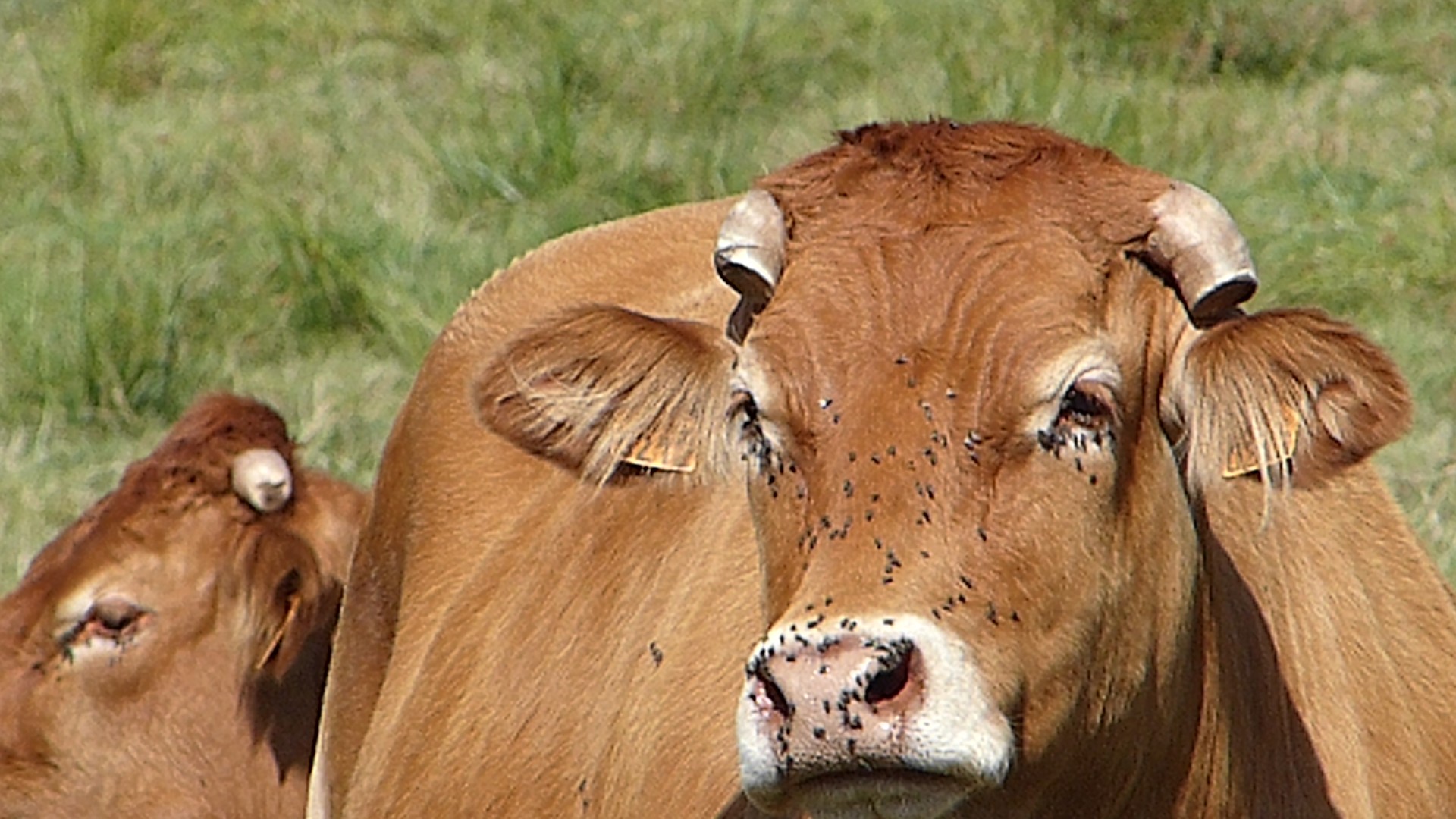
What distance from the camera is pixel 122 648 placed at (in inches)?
229

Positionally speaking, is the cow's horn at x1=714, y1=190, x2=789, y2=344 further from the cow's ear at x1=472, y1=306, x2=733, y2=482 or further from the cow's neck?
the cow's neck

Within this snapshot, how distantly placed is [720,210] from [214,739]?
163cm

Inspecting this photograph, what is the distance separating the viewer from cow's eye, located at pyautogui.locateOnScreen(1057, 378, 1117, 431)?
3100mm

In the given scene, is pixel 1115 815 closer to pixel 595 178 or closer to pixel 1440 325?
pixel 1440 325

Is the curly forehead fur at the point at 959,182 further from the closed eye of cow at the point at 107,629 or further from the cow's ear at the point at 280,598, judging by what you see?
the closed eye of cow at the point at 107,629

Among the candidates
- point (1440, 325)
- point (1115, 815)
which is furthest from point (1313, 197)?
point (1115, 815)

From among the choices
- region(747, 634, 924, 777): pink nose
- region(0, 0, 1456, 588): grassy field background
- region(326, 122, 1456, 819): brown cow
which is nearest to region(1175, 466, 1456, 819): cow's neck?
region(326, 122, 1456, 819): brown cow

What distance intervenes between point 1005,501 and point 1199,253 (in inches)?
17.1

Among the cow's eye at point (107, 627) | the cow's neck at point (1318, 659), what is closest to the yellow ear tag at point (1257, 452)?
the cow's neck at point (1318, 659)

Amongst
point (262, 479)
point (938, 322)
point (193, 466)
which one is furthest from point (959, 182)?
point (193, 466)

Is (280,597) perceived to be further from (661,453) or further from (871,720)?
(871,720)

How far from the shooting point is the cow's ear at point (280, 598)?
5.78 m

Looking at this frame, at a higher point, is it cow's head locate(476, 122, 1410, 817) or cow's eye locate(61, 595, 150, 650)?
cow's head locate(476, 122, 1410, 817)

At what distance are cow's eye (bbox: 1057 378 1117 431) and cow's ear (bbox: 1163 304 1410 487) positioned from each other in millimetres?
192
